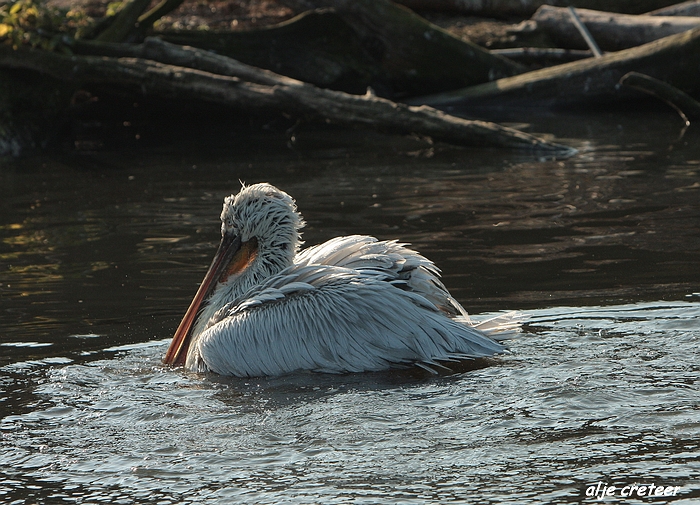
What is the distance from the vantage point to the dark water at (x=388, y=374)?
356 cm

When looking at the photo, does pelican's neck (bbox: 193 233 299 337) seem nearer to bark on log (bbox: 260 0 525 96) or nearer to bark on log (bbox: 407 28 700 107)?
bark on log (bbox: 260 0 525 96)

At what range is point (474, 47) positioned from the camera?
478 inches

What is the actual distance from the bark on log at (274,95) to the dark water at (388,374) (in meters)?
0.36

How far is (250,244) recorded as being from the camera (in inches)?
211

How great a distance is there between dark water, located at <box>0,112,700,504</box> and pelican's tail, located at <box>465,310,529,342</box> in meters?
0.09

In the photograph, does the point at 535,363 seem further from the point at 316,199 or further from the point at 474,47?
the point at 474,47

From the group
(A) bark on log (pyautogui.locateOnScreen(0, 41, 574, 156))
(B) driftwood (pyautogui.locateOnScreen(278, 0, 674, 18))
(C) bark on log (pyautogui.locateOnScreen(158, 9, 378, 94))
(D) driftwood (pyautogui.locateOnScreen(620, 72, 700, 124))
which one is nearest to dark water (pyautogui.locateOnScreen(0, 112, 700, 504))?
(A) bark on log (pyautogui.locateOnScreen(0, 41, 574, 156))

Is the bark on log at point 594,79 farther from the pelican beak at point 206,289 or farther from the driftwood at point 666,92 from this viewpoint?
the pelican beak at point 206,289

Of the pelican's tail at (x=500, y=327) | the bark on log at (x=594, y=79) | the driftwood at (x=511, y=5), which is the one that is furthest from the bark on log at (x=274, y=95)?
the driftwood at (x=511, y=5)

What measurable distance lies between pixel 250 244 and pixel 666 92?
245 inches

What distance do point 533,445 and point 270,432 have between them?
101 centimetres

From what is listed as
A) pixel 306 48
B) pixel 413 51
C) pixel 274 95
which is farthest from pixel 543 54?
pixel 274 95

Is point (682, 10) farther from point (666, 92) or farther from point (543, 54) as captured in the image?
point (666, 92)

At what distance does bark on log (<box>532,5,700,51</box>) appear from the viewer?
482 inches
